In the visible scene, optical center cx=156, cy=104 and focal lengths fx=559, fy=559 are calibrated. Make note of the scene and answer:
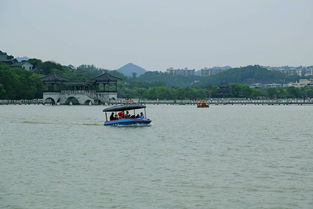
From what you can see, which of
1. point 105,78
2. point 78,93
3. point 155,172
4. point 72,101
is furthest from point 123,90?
point 155,172

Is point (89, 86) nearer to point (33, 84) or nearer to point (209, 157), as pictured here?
point (33, 84)

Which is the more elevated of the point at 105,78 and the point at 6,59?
the point at 6,59

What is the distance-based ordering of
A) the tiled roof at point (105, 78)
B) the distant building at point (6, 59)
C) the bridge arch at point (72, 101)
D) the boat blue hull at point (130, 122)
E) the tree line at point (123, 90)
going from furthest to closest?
the distant building at point (6, 59) < the bridge arch at point (72, 101) < the tree line at point (123, 90) < the tiled roof at point (105, 78) < the boat blue hull at point (130, 122)

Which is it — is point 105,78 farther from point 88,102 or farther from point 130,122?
point 130,122

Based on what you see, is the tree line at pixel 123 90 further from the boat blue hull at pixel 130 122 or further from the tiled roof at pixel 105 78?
the boat blue hull at pixel 130 122

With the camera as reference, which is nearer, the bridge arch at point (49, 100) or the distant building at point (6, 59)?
the bridge arch at point (49, 100)

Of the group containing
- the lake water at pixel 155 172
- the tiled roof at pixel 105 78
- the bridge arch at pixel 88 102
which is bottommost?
the lake water at pixel 155 172

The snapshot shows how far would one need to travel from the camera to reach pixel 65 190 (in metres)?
18.4

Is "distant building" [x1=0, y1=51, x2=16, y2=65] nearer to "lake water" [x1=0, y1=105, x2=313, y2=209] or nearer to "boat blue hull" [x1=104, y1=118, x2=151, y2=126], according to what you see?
"boat blue hull" [x1=104, y1=118, x2=151, y2=126]

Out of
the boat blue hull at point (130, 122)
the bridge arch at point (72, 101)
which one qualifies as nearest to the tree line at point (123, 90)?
the bridge arch at point (72, 101)

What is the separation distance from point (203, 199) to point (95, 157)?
32.6ft

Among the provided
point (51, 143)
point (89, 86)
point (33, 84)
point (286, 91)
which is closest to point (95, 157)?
point (51, 143)

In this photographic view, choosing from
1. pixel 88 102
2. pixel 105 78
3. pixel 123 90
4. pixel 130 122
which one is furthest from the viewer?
pixel 123 90

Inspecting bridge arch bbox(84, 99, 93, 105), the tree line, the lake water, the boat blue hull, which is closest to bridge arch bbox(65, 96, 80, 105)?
bridge arch bbox(84, 99, 93, 105)
